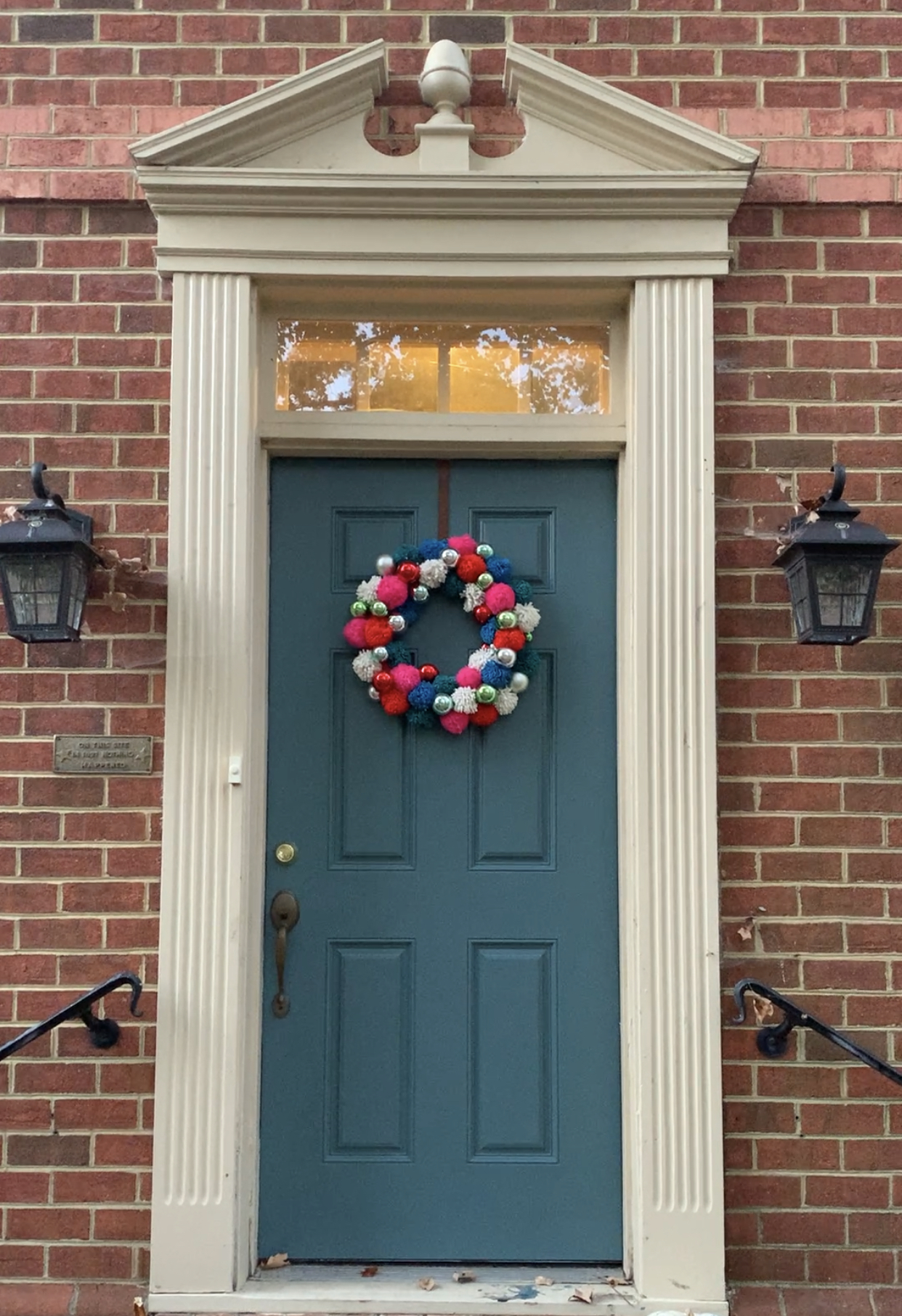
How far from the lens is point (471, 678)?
3.72 meters

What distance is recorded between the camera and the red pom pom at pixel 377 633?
3723 millimetres

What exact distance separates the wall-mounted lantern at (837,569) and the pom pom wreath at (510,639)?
81 centimetres

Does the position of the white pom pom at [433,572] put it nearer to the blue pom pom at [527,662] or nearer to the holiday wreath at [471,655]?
the holiday wreath at [471,655]

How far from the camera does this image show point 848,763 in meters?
3.64

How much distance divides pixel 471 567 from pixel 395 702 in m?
0.45

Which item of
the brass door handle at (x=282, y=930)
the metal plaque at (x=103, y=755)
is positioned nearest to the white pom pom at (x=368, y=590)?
the metal plaque at (x=103, y=755)

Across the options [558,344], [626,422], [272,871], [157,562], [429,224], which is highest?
[429,224]

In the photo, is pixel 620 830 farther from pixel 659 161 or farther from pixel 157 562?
pixel 659 161

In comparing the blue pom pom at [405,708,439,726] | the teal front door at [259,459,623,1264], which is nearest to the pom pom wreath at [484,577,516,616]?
the teal front door at [259,459,623,1264]

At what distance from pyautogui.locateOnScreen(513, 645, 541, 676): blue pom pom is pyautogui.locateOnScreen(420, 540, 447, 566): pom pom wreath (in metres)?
0.37

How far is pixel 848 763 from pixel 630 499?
3.20 feet

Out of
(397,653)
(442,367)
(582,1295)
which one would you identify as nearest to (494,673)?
(397,653)

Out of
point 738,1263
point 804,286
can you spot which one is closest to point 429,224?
point 804,286

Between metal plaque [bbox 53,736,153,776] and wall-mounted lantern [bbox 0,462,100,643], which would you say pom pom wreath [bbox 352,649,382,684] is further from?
wall-mounted lantern [bbox 0,462,100,643]
